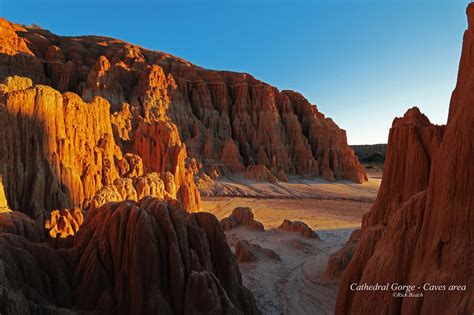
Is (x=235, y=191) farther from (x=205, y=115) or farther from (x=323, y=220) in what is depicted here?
(x=205, y=115)

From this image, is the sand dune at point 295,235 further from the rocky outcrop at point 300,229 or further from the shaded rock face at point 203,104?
the shaded rock face at point 203,104

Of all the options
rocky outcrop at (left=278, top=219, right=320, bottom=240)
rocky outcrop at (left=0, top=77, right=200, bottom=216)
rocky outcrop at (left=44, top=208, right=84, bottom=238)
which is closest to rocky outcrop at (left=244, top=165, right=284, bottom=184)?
rocky outcrop at (left=278, top=219, right=320, bottom=240)

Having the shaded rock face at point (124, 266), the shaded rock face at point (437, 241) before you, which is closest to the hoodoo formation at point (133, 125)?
the shaded rock face at point (124, 266)

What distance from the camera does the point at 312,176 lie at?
57.7 m

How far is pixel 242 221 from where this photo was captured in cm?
2459

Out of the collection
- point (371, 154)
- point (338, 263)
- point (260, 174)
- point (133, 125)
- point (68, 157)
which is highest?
point (371, 154)

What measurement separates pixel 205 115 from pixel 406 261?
5499cm

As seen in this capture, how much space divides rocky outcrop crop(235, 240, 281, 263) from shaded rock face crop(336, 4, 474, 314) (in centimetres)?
848

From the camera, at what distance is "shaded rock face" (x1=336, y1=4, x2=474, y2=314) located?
18.7ft

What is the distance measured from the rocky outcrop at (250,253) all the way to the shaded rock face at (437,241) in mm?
8478

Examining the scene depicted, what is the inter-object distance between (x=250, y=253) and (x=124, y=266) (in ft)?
29.5

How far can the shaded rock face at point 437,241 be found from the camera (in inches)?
225

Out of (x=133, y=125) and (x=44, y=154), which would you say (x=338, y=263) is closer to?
(x=44, y=154)

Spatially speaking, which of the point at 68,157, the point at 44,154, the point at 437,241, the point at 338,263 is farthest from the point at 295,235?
the point at 437,241
